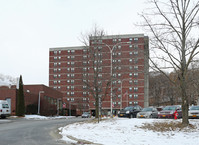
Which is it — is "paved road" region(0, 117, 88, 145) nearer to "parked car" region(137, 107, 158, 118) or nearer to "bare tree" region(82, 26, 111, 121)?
"bare tree" region(82, 26, 111, 121)

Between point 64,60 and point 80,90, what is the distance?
1418cm

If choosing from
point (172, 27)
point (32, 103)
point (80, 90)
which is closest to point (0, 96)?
point (32, 103)

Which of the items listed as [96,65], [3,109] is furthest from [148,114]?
[3,109]

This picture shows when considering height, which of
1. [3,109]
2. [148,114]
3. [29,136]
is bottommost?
[29,136]

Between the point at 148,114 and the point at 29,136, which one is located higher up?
the point at 148,114

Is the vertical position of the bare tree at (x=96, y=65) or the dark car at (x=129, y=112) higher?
the bare tree at (x=96, y=65)

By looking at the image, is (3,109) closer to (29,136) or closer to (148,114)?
(148,114)

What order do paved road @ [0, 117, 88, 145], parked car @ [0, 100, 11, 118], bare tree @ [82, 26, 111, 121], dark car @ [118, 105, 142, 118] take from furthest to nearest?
parked car @ [0, 100, 11, 118] → dark car @ [118, 105, 142, 118] → bare tree @ [82, 26, 111, 121] → paved road @ [0, 117, 88, 145]

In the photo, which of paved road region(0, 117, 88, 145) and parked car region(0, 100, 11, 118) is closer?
paved road region(0, 117, 88, 145)

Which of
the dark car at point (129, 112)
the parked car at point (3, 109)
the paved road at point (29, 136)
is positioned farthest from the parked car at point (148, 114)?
the parked car at point (3, 109)

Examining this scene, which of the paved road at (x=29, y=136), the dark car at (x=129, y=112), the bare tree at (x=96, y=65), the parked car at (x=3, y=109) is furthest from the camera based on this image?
the parked car at (x=3, y=109)

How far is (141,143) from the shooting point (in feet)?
36.6

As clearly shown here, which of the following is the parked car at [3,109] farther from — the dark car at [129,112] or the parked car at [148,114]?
the parked car at [148,114]

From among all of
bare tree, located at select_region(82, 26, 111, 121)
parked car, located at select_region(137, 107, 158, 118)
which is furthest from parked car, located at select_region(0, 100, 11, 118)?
parked car, located at select_region(137, 107, 158, 118)
